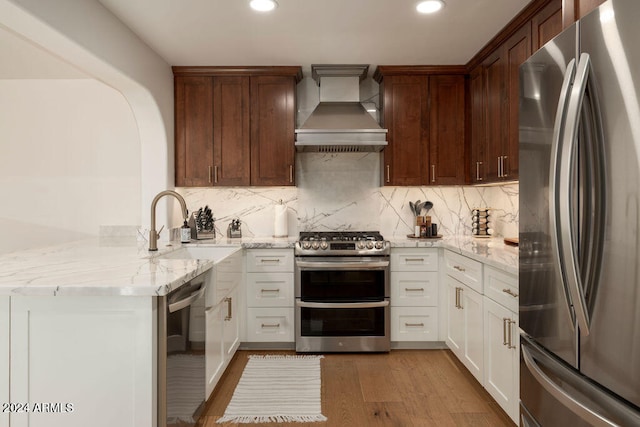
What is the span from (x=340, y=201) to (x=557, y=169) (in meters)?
2.94

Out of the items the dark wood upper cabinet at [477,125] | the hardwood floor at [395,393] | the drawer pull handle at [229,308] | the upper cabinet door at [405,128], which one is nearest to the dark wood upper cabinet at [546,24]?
Answer: the dark wood upper cabinet at [477,125]

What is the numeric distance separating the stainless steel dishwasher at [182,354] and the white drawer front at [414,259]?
170cm

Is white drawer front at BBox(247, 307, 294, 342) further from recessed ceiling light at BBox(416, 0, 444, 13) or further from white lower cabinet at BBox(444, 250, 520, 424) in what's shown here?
Answer: recessed ceiling light at BBox(416, 0, 444, 13)

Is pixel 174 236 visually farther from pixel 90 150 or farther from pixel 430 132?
pixel 430 132

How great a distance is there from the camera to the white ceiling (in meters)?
2.58

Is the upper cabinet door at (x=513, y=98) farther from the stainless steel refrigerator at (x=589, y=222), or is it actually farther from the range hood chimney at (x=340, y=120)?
the stainless steel refrigerator at (x=589, y=222)

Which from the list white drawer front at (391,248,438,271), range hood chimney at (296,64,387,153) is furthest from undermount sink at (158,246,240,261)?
white drawer front at (391,248,438,271)

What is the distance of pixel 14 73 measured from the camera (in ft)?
12.1

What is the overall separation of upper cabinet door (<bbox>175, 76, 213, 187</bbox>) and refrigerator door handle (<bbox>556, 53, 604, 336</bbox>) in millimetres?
3127

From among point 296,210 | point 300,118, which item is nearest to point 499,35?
point 300,118

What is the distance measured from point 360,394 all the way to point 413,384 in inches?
16.1

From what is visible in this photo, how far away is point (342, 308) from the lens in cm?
337

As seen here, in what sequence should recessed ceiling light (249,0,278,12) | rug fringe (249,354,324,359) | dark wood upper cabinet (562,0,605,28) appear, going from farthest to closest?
1. rug fringe (249,354,324,359)
2. recessed ceiling light (249,0,278,12)
3. dark wood upper cabinet (562,0,605,28)

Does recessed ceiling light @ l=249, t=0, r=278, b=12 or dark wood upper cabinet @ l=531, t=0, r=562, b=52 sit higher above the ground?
recessed ceiling light @ l=249, t=0, r=278, b=12
